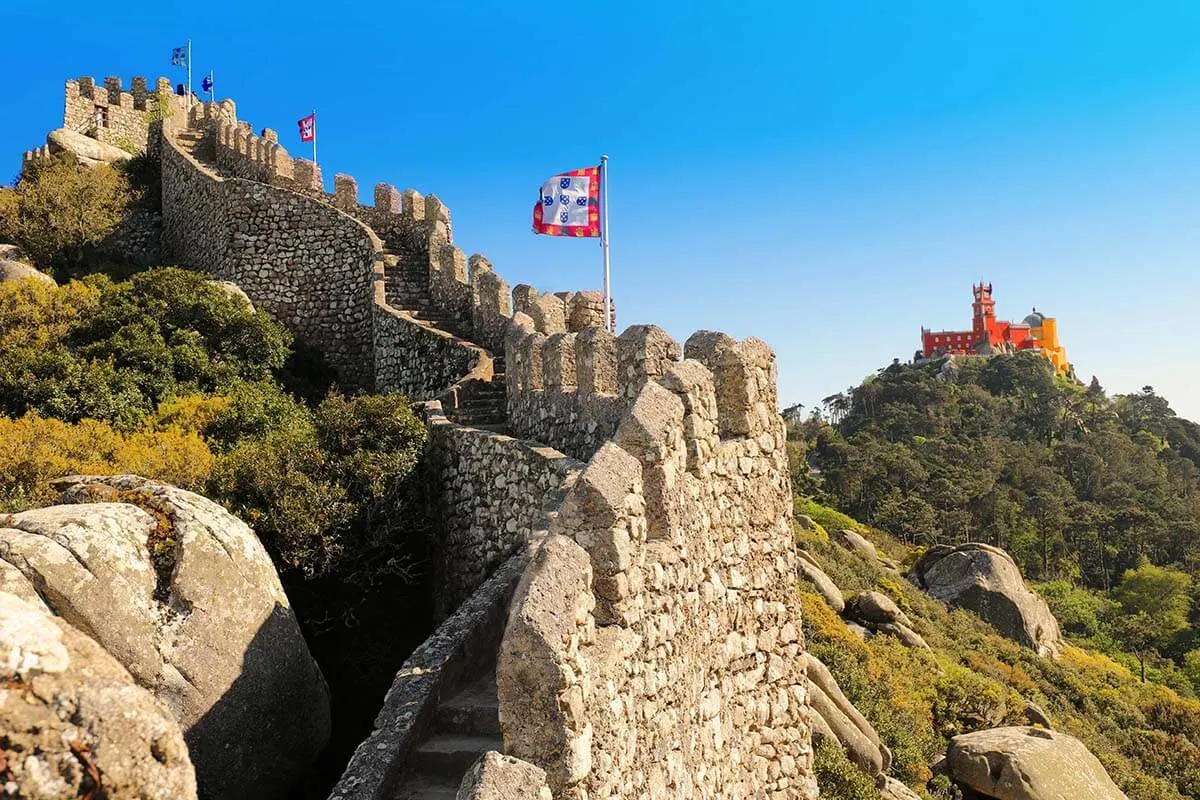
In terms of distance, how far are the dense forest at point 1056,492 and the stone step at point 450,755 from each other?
1311 inches

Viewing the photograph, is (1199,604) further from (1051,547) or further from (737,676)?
(737,676)

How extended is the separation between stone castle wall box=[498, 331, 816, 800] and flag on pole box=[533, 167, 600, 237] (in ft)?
21.0

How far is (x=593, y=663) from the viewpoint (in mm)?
3668

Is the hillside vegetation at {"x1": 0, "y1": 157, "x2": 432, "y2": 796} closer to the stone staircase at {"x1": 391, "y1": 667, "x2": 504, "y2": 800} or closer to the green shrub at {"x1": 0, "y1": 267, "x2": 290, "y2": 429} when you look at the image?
the green shrub at {"x1": 0, "y1": 267, "x2": 290, "y2": 429}

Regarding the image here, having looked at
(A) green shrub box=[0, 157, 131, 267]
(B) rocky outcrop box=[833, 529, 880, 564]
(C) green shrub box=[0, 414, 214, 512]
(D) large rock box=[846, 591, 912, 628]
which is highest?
(A) green shrub box=[0, 157, 131, 267]

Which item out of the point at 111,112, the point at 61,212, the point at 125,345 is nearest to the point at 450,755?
the point at 125,345

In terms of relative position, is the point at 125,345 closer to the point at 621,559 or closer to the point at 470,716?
the point at 470,716

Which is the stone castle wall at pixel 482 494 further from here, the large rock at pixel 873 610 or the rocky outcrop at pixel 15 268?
the large rock at pixel 873 610

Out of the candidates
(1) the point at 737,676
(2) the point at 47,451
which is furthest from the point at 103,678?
(2) the point at 47,451

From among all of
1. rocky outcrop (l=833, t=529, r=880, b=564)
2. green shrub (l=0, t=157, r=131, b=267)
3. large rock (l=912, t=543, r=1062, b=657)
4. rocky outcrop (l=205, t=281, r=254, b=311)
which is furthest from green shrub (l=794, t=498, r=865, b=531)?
green shrub (l=0, t=157, r=131, b=267)

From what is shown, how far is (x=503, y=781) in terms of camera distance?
3123mm

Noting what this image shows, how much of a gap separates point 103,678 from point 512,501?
6.40 metres

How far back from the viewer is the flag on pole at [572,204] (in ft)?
42.3

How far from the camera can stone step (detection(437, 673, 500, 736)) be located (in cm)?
609
